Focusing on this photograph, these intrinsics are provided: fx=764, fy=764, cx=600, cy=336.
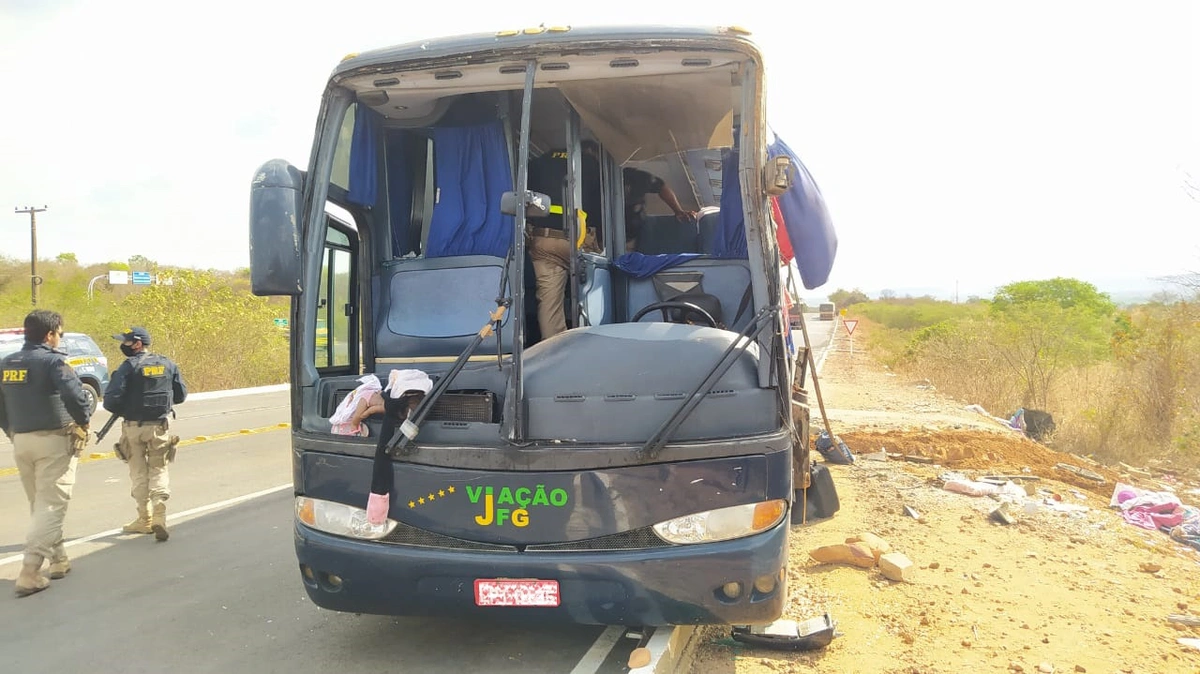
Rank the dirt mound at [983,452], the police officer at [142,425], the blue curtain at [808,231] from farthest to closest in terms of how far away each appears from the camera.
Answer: the dirt mound at [983,452] < the police officer at [142,425] < the blue curtain at [808,231]

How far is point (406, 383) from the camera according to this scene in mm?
3400

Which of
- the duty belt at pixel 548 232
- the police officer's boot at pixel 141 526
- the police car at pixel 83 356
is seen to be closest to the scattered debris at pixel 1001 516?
the duty belt at pixel 548 232

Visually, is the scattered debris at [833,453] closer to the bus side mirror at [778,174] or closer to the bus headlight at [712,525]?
the bus side mirror at [778,174]

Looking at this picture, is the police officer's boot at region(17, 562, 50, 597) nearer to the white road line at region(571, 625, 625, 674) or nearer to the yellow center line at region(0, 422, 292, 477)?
the white road line at region(571, 625, 625, 674)

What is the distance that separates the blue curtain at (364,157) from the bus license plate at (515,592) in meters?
2.38

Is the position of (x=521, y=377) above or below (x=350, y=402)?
above

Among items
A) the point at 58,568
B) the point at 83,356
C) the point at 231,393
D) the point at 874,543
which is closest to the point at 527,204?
the point at 874,543

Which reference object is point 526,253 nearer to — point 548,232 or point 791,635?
point 548,232

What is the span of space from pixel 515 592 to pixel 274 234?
6.62ft

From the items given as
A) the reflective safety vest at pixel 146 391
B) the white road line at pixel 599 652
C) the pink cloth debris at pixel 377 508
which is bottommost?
the white road line at pixel 599 652

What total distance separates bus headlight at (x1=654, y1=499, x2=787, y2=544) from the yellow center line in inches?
322

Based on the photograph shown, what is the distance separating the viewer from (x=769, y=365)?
3.35 m

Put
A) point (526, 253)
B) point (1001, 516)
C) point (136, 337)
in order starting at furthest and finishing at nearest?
point (1001, 516) < point (136, 337) < point (526, 253)

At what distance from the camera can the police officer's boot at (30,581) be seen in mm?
4926
